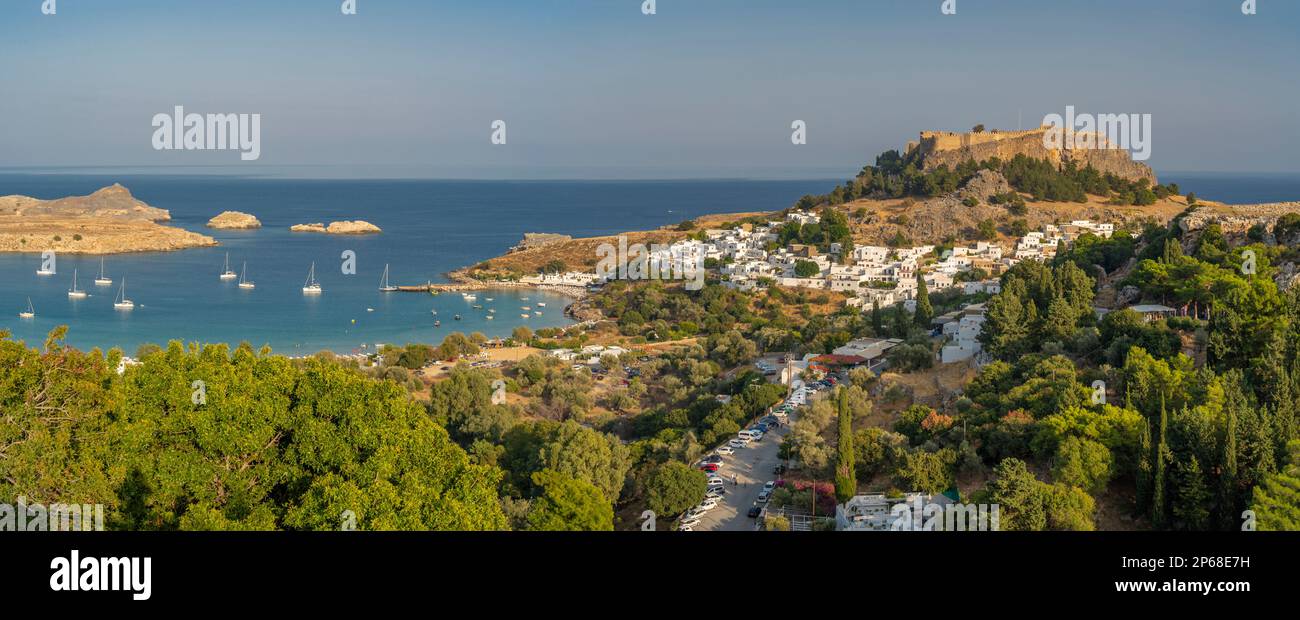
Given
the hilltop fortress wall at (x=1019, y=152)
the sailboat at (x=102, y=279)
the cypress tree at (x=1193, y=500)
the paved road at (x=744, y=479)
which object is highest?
the hilltop fortress wall at (x=1019, y=152)

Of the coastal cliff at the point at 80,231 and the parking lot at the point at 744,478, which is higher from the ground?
the coastal cliff at the point at 80,231

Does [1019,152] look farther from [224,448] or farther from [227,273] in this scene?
[224,448]

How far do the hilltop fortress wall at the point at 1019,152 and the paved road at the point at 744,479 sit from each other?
41.8m

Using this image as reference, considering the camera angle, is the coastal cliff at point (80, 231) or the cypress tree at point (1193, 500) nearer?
the cypress tree at point (1193, 500)

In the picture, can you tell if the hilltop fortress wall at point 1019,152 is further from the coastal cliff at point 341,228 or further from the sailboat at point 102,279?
the coastal cliff at point 341,228

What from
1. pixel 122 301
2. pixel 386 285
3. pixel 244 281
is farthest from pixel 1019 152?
pixel 122 301

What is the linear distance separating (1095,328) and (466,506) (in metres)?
13.8

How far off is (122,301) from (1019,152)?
4584 cm

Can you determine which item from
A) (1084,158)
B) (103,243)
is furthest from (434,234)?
(1084,158)

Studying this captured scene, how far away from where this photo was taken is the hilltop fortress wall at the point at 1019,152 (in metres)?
54.2

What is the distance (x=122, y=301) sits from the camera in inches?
1756

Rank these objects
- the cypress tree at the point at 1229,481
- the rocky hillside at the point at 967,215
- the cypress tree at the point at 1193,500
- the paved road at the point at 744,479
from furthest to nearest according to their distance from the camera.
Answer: the rocky hillside at the point at 967,215, the paved road at the point at 744,479, the cypress tree at the point at 1193,500, the cypress tree at the point at 1229,481

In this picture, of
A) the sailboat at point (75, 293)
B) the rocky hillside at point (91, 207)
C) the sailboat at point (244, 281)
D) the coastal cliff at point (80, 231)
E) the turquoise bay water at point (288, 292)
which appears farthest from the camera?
the rocky hillside at point (91, 207)

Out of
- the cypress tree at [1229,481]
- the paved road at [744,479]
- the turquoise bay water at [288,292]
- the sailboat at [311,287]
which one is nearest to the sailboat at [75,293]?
the turquoise bay water at [288,292]
